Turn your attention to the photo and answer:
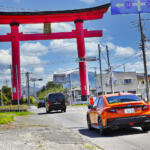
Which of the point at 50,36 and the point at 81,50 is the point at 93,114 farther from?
the point at 81,50

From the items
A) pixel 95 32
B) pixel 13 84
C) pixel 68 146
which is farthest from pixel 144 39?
pixel 68 146

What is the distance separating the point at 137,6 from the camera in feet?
75.1

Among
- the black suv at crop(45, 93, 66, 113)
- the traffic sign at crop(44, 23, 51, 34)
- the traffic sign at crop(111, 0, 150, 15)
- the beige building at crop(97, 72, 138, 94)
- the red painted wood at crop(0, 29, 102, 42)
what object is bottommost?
the black suv at crop(45, 93, 66, 113)

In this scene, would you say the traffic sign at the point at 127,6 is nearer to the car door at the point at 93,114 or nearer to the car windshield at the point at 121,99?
the car door at the point at 93,114

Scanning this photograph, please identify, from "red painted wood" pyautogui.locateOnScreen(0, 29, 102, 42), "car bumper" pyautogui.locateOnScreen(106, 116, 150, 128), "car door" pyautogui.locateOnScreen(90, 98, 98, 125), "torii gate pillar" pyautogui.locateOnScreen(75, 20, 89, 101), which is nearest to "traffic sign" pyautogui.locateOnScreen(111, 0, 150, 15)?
"car door" pyautogui.locateOnScreen(90, 98, 98, 125)

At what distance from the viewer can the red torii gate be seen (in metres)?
44.2

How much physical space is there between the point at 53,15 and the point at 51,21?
4.06 ft

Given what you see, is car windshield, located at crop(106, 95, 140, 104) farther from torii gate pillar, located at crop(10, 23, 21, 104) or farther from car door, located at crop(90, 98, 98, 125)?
torii gate pillar, located at crop(10, 23, 21, 104)

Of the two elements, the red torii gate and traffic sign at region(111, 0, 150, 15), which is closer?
traffic sign at region(111, 0, 150, 15)

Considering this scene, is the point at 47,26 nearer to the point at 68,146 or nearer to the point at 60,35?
the point at 60,35

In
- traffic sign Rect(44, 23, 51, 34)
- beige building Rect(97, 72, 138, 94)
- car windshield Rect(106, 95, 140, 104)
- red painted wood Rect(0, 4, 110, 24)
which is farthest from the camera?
beige building Rect(97, 72, 138, 94)

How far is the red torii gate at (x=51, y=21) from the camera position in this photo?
145 ft

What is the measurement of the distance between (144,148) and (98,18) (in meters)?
40.1

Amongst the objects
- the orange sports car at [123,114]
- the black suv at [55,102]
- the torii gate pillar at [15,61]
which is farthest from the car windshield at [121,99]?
the torii gate pillar at [15,61]
